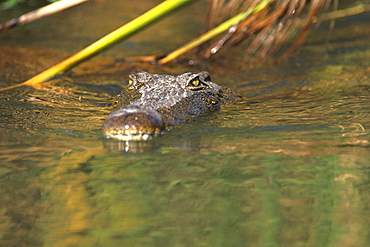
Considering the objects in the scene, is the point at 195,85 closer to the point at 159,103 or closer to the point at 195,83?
the point at 195,83

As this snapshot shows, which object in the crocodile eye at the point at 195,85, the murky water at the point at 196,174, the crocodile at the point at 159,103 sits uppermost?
the crocodile eye at the point at 195,85

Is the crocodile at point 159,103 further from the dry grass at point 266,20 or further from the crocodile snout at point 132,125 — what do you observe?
the dry grass at point 266,20

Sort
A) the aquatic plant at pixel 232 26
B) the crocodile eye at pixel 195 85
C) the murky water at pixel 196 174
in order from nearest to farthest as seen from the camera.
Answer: the murky water at pixel 196 174 < the aquatic plant at pixel 232 26 < the crocodile eye at pixel 195 85

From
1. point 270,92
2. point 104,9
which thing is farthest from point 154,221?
point 104,9

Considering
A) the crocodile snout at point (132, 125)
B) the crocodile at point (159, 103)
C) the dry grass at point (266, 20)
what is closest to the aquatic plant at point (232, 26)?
the dry grass at point (266, 20)

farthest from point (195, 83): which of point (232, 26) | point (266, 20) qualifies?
point (232, 26)

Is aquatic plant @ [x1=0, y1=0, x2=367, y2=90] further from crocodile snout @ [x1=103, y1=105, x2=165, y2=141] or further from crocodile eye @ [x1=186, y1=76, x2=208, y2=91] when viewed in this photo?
crocodile snout @ [x1=103, y1=105, x2=165, y2=141]

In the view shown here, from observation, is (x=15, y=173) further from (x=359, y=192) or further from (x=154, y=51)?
(x=154, y=51)
